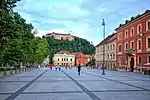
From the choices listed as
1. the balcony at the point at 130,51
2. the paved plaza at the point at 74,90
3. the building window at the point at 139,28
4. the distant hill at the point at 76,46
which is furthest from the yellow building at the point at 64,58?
the paved plaza at the point at 74,90

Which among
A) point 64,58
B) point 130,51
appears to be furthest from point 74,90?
point 64,58

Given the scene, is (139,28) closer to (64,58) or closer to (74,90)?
(74,90)

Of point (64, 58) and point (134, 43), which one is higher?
point (134, 43)

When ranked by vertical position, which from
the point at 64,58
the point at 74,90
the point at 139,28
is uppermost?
the point at 139,28

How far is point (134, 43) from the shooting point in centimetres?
6494

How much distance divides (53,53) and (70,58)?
10.7 metres

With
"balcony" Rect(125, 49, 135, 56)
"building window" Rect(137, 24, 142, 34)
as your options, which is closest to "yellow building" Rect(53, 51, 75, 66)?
"balcony" Rect(125, 49, 135, 56)

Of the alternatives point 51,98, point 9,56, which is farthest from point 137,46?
point 51,98

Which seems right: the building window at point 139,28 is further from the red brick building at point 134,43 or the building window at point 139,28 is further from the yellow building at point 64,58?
the yellow building at point 64,58

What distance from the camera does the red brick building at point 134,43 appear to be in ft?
188

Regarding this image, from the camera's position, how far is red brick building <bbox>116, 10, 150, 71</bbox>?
57.4 m

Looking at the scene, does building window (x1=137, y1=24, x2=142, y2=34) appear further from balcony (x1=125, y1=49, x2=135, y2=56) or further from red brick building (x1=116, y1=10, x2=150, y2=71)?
balcony (x1=125, y1=49, x2=135, y2=56)

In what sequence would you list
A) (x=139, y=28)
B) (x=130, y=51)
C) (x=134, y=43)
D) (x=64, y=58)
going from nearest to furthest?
(x=139, y=28), (x=134, y=43), (x=130, y=51), (x=64, y=58)

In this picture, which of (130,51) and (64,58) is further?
(64,58)
